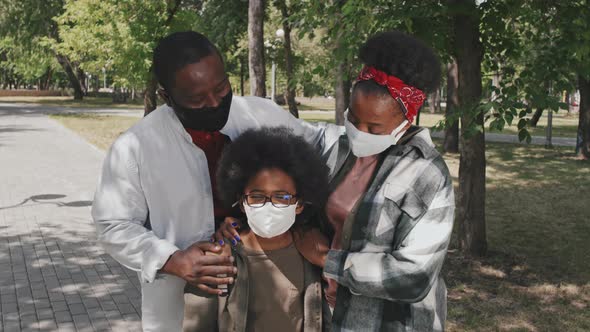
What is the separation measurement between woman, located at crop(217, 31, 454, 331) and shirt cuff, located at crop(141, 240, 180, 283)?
0.49m

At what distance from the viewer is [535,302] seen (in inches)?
244

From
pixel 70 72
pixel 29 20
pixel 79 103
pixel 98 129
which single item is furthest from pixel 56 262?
pixel 70 72

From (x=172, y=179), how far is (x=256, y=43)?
8.63 m

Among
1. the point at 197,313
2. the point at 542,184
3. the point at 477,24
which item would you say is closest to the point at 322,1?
the point at 477,24

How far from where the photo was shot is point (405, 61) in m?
1.92

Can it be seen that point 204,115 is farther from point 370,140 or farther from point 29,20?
point 29,20

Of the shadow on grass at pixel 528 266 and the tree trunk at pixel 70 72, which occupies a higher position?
the tree trunk at pixel 70 72

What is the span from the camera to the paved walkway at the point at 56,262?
18.0ft

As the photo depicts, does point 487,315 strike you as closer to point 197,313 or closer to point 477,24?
point 477,24

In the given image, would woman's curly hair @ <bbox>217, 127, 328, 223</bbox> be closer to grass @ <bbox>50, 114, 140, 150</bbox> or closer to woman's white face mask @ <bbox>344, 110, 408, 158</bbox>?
woman's white face mask @ <bbox>344, 110, 408, 158</bbox>

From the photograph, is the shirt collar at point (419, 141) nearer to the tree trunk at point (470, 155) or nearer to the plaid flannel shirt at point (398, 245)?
the plaid flannel shirt at point (398, 245)

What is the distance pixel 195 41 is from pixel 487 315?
450 cm

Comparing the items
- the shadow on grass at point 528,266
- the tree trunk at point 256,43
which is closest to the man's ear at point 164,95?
the shadow on grass at point 528,266

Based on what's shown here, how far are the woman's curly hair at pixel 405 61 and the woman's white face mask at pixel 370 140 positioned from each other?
0.13 metres
